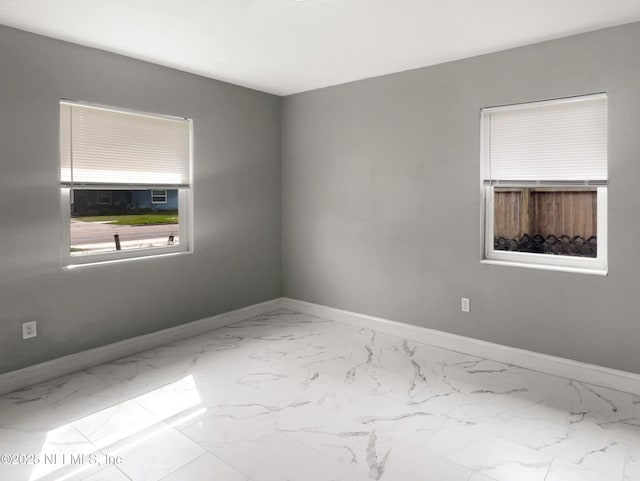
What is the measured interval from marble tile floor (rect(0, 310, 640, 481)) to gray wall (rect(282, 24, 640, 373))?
0.47m

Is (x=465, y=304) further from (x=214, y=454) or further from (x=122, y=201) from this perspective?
(x=122, y=201)

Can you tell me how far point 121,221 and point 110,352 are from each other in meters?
1.08

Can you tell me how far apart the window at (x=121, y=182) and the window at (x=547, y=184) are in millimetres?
2733

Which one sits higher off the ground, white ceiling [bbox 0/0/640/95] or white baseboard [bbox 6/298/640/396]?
white ceiling [bbox 0/0/640/95]

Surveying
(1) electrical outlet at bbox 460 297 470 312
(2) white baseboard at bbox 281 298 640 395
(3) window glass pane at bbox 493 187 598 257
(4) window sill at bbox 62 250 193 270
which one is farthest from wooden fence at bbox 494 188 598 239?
(4) window sill at bbox 62 250 193 270

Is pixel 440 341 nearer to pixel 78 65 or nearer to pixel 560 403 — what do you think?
pixel 560 403

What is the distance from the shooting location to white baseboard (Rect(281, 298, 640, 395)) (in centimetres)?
299

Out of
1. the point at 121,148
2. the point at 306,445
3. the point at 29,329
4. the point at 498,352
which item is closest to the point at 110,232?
the point at 121,148

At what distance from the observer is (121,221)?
3672 millimetres

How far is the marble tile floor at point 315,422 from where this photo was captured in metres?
2.14

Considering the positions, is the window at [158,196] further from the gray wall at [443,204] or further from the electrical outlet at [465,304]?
the electrical outlet at [465,304]

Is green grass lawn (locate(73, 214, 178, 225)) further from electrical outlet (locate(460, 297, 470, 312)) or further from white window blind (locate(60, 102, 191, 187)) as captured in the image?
electrical outlet (locate(460, 297, 470, 312))

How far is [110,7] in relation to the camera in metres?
2.59

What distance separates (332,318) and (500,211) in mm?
2004
